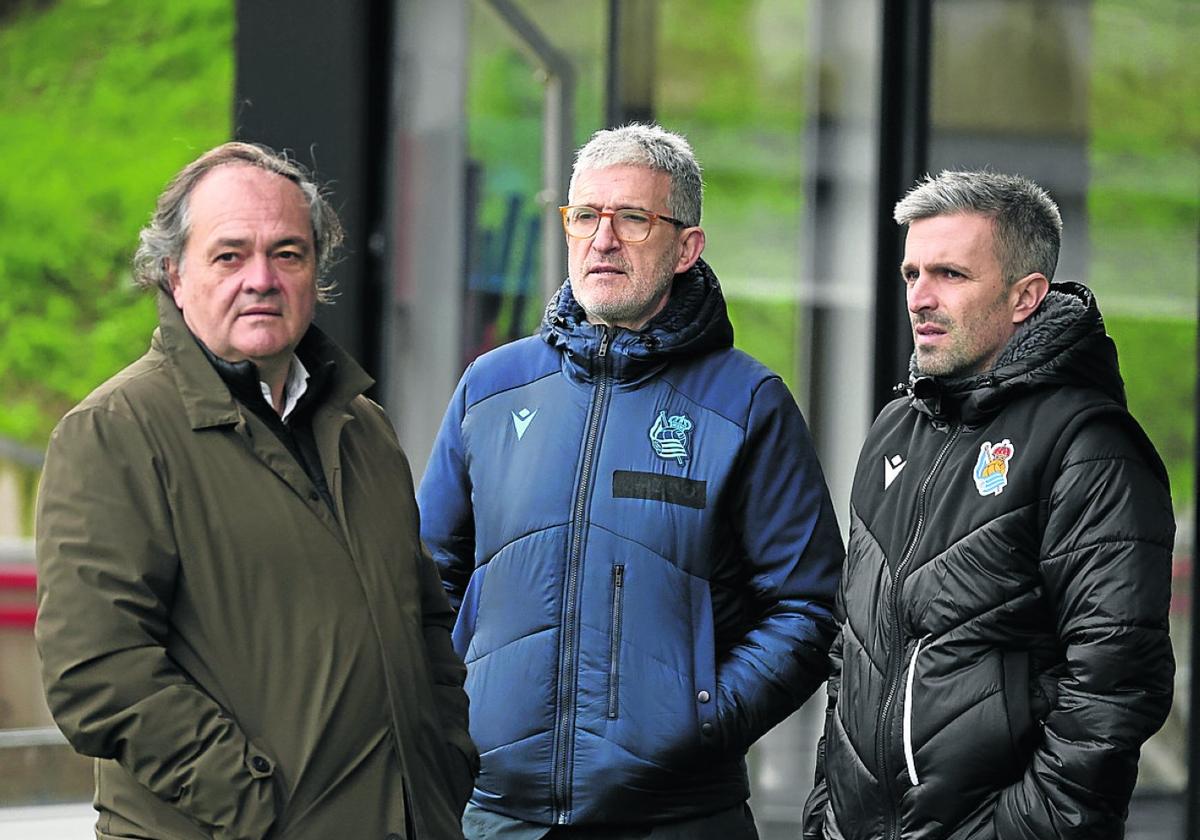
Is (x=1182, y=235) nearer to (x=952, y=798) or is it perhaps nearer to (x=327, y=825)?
(x=952, y=798)

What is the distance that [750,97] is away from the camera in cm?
805

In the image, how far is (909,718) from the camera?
10.1ft

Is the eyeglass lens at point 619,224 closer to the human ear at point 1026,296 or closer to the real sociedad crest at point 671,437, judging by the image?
the real sociedad crest at point 671,437

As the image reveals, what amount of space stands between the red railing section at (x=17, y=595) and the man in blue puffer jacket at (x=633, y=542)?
167 inches

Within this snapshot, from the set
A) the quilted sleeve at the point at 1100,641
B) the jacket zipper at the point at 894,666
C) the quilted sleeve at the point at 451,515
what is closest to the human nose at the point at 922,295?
the jacket zipper at the point at 894,666

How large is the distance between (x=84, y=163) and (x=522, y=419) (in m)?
5.01

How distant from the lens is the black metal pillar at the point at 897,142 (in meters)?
5.87

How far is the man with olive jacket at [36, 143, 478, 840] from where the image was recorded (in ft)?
8.91

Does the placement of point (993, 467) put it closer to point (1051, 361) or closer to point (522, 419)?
point (1051, 361)

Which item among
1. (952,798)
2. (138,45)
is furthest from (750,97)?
(952,798)

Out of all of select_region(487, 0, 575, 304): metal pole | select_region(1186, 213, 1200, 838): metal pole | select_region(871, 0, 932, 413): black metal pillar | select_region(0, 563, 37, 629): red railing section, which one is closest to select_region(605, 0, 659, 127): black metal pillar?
select_region(487, 0, 575, 304): metal pole

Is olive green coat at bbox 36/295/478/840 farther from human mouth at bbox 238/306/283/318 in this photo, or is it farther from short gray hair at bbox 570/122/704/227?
short gray hair at bbox 570/122/704/227

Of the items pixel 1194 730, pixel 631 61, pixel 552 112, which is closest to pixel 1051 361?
pixel 1194 730

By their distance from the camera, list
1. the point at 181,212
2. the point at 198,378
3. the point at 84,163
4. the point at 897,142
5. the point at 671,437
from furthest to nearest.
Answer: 1. the point at 84,163
2. the point at 897,142
3. the point at 671,437
4. the point at 181,212
5. the point at 198,378
